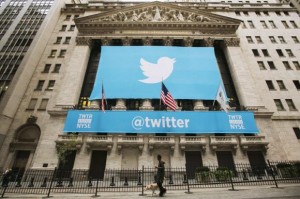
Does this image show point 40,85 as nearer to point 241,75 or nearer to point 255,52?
point 241,75

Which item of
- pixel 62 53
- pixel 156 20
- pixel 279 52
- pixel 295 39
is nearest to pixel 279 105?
pixel 279 52

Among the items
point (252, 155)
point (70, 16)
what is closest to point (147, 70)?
point (252, 155)

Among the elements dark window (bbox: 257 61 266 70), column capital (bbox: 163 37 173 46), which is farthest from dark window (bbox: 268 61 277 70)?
column capital (bbox: 163 37 173 46)

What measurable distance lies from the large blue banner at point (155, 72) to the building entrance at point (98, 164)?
8.25 metres

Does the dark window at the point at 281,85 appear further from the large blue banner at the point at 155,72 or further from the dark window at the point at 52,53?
the dark window at the point at 52,53

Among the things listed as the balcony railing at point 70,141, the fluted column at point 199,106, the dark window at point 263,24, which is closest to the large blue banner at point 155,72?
the fluted column at point 199,106

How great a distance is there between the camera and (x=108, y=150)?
80.6ft

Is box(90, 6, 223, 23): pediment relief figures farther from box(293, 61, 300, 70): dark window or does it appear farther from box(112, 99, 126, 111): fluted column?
box(112, 99, 126, 111): fluted column

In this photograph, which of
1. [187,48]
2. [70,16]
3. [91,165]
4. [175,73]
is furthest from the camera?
[70,16]

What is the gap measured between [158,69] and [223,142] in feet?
48.6

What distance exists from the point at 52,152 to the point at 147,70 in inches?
714

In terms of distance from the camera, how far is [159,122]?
25.1 metres

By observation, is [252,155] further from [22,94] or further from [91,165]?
[22,94]

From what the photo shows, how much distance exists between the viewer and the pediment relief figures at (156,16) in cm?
3779
